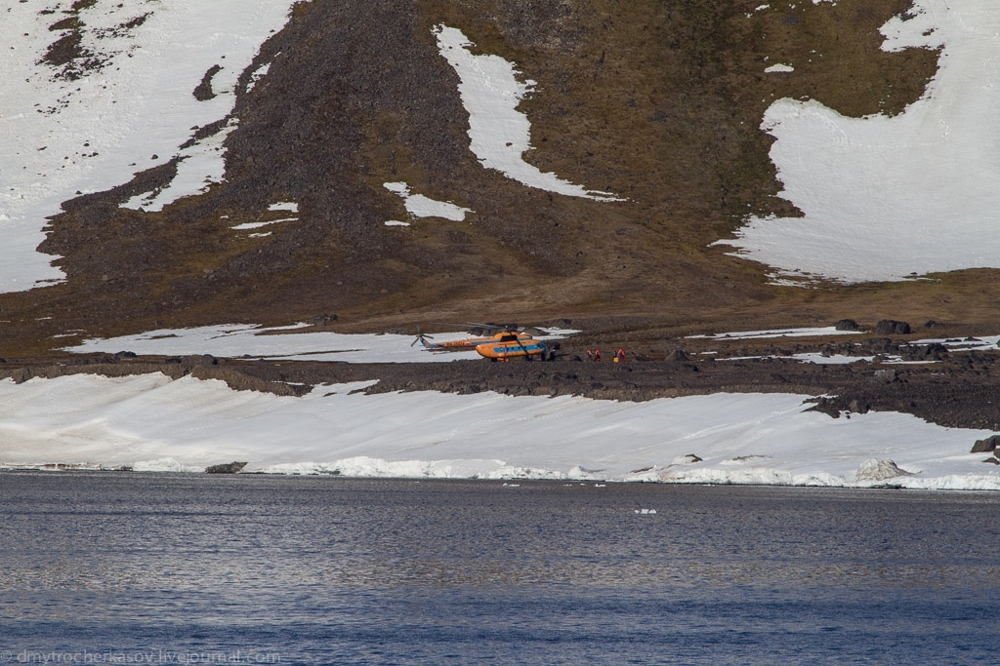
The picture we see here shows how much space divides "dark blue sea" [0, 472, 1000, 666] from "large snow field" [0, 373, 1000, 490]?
2.72 meters

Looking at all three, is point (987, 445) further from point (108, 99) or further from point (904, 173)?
point (108, 99)

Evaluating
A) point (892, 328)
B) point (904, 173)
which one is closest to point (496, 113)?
point (904, 173)

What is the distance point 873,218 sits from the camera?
410ft

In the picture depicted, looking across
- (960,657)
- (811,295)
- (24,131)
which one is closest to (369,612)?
(960,657)

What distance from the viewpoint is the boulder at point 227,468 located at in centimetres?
5841

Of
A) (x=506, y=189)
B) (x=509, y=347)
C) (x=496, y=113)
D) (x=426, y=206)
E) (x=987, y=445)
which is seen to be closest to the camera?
(x=987, y=445)

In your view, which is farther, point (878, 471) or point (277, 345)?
point (277, 345)

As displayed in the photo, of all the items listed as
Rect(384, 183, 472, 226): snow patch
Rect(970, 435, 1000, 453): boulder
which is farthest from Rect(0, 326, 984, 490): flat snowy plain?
Rect(384, 183, 472, 226): snow patch

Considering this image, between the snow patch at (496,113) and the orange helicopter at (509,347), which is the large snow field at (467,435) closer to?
the orange helicopter at (509,347)

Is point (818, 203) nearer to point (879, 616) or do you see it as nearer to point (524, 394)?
point (524, 394)

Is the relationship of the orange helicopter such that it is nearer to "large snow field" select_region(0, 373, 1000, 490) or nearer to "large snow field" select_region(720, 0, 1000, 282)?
"large snow field" select_region(0, 373, 1000, 490)

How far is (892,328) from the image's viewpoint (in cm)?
8619

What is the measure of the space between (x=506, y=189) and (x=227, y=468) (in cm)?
7560

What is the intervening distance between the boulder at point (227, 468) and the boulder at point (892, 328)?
48.7m
